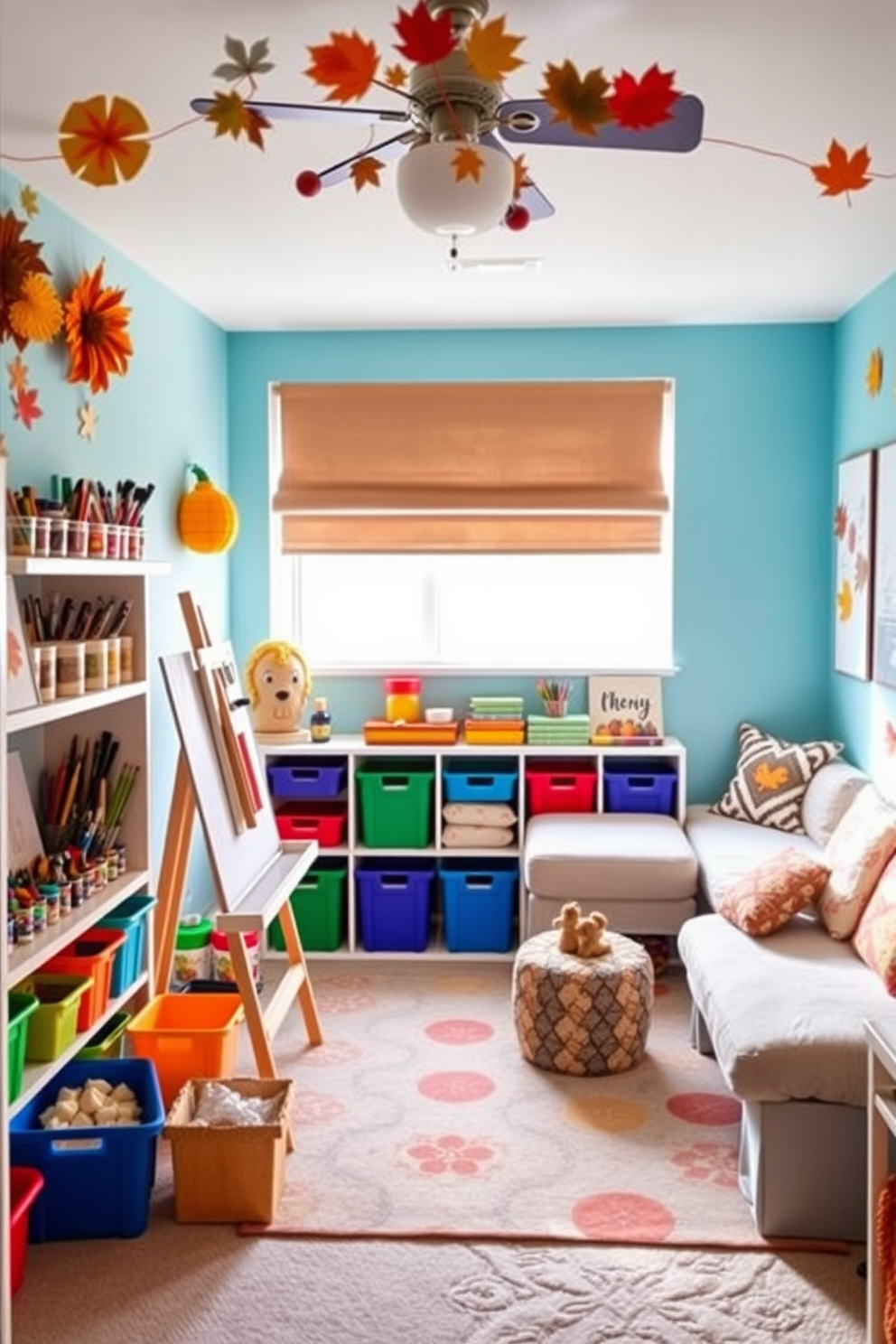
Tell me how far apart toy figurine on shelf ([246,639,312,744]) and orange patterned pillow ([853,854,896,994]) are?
2220 mm

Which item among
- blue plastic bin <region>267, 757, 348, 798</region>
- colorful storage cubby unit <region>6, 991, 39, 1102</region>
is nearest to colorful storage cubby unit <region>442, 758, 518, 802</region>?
blue plastic bin <region>267, 757, 348, 798</region>

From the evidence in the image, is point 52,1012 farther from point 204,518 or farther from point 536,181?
point 536,181

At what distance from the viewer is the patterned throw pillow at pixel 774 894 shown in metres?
3.36

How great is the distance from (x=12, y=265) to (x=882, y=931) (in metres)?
2.62

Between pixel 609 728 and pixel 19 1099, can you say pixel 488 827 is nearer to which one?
pixel 609 728

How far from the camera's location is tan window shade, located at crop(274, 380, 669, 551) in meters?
4.86

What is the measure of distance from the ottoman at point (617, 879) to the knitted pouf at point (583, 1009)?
0.57 meters

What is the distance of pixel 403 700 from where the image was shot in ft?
15.9

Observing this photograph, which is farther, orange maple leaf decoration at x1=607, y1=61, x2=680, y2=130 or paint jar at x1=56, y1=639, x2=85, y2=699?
paint jar at x1=56, y1=639, x2=85, y2=699

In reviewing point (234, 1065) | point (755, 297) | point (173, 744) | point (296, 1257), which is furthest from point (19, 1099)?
point (755, 297)

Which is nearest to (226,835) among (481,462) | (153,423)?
(153,423)

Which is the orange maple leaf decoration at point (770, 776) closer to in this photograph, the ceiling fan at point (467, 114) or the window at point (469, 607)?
the window at point (469, 607)

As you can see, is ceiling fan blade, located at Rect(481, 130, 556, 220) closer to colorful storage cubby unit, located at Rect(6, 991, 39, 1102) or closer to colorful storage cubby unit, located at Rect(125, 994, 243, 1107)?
colorful storage cubby unit, located at Rect(6, 991, 39, 1102)

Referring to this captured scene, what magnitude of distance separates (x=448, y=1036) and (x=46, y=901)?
1542mm
